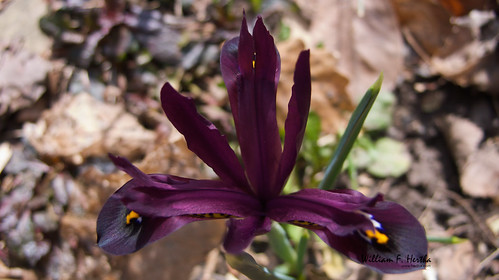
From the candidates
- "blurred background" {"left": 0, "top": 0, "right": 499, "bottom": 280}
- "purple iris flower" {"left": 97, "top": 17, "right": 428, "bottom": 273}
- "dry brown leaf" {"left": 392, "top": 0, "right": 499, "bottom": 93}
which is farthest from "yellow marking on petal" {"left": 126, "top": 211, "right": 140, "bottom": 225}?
"dry brown leaf" {"left": 392, "top": 0, "right": 499, "bottom": 93}

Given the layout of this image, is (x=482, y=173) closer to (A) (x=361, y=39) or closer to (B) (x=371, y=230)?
(A) (x=361, y=39)

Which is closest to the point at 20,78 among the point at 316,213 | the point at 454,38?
the point at 316,213

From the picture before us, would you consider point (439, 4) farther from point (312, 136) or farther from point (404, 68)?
point (312, 136)

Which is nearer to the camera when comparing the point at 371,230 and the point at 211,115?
the point at 371,230

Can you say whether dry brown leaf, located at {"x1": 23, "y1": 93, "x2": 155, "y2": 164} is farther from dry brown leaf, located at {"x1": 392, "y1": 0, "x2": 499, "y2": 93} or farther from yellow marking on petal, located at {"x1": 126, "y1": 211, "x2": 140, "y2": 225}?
dry brown leaf, located at {"x1": 392, "y1": 0, "x2": 499, "y2": 93}

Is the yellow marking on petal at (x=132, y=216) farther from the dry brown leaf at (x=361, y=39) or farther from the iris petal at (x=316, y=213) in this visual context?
the dry brown leaf at (x=361, y=39)

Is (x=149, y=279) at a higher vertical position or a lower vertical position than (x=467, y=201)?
lower

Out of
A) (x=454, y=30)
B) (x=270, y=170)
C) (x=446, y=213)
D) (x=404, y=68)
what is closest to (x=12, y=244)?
(x=270, y=170)
